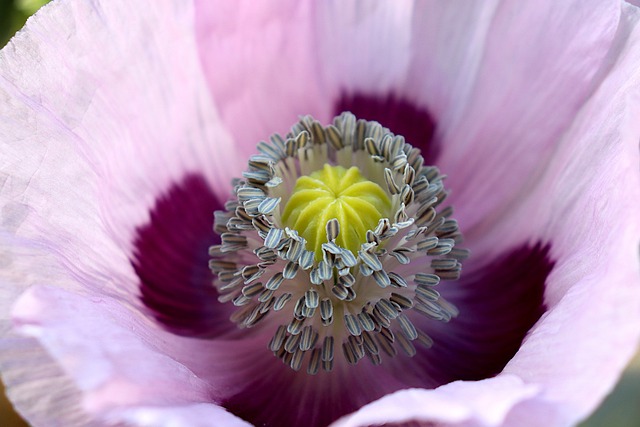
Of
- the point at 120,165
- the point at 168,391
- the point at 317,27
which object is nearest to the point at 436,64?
the point at 317,27

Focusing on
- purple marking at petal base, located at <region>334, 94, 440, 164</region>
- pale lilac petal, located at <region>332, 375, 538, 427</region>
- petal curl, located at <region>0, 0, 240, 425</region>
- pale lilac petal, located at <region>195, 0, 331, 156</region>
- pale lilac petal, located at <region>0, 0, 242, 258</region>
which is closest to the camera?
pale lilac petal, located at <region>332, 375, 538, 427</region>

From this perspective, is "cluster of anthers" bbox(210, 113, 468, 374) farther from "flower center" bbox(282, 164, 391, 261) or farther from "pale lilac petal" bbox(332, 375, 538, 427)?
"pale lilac petal" bbox(332, 375, 538, 427)

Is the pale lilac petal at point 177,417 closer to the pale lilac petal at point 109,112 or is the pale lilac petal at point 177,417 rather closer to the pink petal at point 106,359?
the pink petal at point 106,359

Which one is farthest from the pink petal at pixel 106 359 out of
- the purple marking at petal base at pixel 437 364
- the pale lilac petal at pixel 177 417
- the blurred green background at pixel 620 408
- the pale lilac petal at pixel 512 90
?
the pale lilac petal at pixel 512 90

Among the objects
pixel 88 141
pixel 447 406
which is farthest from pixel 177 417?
pixel 88 141

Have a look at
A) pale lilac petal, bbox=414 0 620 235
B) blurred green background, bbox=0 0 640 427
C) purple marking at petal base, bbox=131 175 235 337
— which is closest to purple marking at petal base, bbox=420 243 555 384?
pale lilac petal, bbox=414 0 620 235

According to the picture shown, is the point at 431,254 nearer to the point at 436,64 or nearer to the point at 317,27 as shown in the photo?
the point at 436,64
